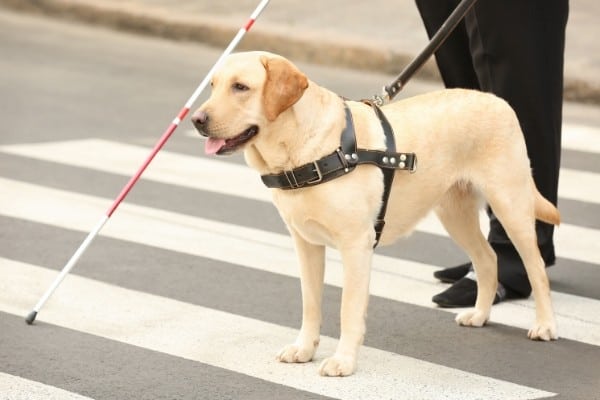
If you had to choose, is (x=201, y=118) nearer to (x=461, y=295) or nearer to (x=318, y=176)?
(x=318, y=176)

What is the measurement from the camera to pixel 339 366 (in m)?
5.07

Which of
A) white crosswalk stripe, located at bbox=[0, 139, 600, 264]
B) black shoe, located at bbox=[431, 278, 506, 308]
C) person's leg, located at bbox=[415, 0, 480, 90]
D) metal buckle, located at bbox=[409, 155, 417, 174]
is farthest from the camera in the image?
white crosswalk stripe, located at bbox=[0, 139, 600, 264]

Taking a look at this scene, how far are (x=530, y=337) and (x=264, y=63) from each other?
1.62 meters

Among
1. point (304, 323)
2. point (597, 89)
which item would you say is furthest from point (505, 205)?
point (597, 89)

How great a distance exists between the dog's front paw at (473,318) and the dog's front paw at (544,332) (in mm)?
244

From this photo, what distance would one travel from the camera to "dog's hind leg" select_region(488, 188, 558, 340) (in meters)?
5.56

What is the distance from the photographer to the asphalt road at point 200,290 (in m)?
5.06

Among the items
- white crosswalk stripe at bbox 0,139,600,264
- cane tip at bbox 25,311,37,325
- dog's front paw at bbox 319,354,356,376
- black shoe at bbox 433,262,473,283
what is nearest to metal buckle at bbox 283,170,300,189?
dog's front paw at bbox 319,354,356,376

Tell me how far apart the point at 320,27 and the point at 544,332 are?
7726 millimetres

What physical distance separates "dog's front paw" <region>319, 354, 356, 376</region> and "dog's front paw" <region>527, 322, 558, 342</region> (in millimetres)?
894

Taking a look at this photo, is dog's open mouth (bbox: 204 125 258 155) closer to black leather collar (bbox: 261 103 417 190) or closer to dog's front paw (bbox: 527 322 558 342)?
black leather collar (bbox: 261 103 417 190)

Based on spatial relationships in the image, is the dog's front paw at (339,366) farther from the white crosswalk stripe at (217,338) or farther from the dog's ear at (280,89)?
the dog's ear at (280,89)

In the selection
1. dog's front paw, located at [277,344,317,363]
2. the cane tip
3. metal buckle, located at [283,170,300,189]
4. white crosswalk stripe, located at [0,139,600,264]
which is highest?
metal buckle, located at [283,170,300,189]

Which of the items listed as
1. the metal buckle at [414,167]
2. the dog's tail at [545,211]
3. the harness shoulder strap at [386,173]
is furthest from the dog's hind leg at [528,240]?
the harness shoulder strap at [386,173]
